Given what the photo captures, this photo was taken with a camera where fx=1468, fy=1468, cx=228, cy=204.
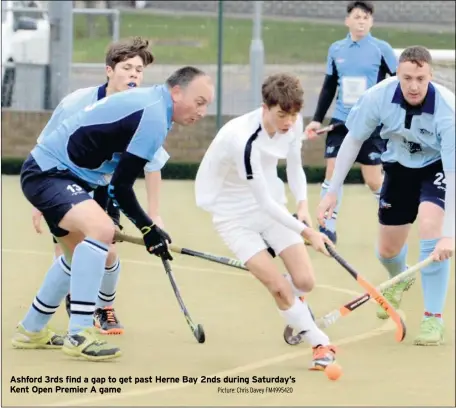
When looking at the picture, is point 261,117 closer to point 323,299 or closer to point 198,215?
point 323,299

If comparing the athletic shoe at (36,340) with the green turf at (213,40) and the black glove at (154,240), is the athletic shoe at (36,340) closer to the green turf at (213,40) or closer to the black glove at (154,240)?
the black glove at (154,240)

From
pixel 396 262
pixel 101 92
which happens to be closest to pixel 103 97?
pixel 101 92

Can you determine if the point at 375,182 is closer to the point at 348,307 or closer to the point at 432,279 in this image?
the point at 432,279

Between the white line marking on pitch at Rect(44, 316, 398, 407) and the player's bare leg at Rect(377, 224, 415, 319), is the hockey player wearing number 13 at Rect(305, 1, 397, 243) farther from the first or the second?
the white line marking on pitch at Rect(44, 316, 398, 407)

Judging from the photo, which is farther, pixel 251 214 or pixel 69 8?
pixel 69 8

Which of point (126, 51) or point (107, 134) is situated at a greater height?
point (126, 51)

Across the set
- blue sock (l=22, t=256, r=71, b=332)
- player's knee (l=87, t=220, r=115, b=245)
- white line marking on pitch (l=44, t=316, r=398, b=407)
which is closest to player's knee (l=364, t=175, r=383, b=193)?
white line marking on pitch (l=44, t=316, r=398, b=407)

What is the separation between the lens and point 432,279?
730cm

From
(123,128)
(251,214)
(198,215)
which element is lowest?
(198,215)

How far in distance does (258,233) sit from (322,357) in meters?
0.66

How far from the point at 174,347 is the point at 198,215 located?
5.25 meters

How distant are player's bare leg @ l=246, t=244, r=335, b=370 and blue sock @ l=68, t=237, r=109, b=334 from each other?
68 cm

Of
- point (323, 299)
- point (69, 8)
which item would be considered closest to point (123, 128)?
point (323, 299)

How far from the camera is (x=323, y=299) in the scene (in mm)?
8477
